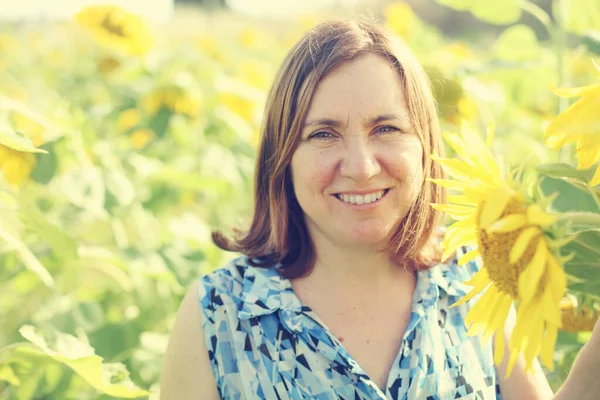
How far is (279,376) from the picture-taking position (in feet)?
3.61

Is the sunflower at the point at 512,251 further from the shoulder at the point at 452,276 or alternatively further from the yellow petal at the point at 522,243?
the shoulder at the point at 452,276

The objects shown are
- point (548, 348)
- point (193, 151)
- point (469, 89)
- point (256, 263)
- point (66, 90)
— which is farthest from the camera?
point (66, 90)

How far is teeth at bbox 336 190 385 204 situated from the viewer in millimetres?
1080

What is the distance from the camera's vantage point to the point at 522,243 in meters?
0.69

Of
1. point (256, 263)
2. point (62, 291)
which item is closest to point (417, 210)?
point (256, 263)

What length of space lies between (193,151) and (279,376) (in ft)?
5.65

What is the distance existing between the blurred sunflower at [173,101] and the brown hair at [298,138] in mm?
984

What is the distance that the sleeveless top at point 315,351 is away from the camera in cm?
108

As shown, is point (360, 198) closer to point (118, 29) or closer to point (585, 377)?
point (585, 377)

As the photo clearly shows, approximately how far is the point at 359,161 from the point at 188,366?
40 cm

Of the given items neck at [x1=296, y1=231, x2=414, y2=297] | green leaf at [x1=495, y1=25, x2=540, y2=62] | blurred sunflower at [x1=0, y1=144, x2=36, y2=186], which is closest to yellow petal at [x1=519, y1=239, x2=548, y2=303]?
neck at [x1=296, y1=231, x2=414, y2=297]

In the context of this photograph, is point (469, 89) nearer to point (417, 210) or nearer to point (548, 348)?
point (417, 210)

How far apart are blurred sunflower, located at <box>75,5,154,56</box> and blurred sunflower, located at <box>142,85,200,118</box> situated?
0.39 metres

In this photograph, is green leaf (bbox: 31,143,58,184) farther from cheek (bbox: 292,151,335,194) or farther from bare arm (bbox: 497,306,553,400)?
bare arm (bbox: 497,306,553,400)
